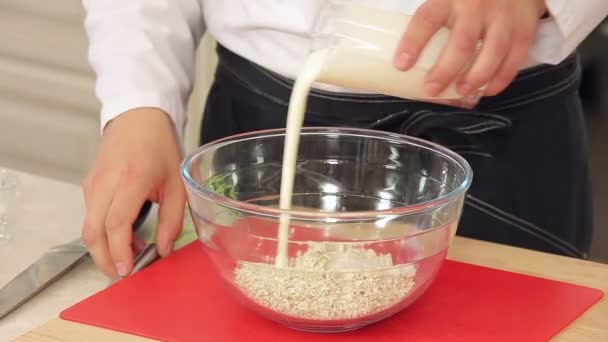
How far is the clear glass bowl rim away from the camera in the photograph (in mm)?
659

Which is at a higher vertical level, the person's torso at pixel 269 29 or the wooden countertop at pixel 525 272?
the person's torso at pixel 269 29

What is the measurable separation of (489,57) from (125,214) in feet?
1.15

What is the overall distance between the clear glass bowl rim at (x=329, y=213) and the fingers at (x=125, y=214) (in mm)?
81

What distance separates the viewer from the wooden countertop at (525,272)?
2.34 ft

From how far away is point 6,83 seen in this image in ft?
6.86

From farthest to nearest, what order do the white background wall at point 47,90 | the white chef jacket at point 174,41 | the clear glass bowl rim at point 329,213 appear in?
1. the white background wall at point 47,90
2. the white chef jacket at point 174,41
3. the clear glass bowl rim at point 329,213

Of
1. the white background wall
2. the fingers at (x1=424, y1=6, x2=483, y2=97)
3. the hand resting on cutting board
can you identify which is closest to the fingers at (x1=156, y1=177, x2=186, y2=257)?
the hand resting on cutting board

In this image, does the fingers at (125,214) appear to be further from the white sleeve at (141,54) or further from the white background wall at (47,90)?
the white background wall at (47,90)

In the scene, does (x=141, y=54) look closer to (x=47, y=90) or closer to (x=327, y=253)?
(x=327, y=253)

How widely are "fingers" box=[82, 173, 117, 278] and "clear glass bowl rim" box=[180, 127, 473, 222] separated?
104mm

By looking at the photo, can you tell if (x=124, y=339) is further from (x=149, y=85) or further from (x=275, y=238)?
(x=149, y=85)

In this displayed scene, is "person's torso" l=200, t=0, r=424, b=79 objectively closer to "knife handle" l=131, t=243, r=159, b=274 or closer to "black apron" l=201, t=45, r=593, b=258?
"black apron" l=201, t=45, r=593, b=258

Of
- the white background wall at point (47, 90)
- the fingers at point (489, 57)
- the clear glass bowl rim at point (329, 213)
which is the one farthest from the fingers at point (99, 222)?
the white background wall at point (47, 90)

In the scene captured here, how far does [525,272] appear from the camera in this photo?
2.72 ft
